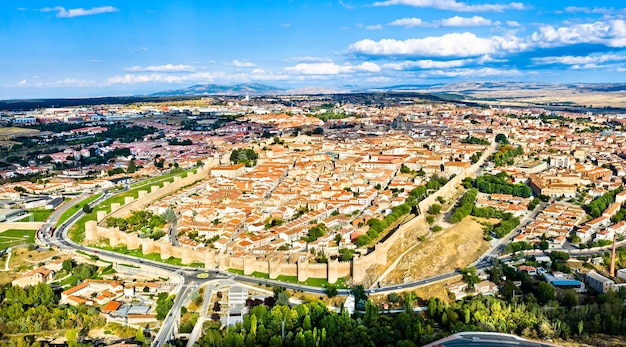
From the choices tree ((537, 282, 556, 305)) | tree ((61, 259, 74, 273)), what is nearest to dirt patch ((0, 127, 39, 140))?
tree ((61, 259, 74, 273))

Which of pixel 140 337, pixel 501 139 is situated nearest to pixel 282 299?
pixel 140 337

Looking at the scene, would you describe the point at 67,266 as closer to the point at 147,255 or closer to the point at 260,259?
the point at 147,255

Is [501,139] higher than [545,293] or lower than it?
higher

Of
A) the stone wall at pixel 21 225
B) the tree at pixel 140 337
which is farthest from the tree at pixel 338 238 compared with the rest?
the stone wall at pixel 21 225

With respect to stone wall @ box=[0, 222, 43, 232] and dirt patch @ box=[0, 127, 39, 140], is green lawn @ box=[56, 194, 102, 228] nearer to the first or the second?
stone wall @ box=[0, 222, 43, 232]

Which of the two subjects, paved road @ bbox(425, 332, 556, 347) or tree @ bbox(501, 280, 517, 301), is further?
tree @ bbox(501, 280, 517, 301)

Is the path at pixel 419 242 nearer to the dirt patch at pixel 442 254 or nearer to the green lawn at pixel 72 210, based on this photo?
the dirt patch at pixel 442 254
